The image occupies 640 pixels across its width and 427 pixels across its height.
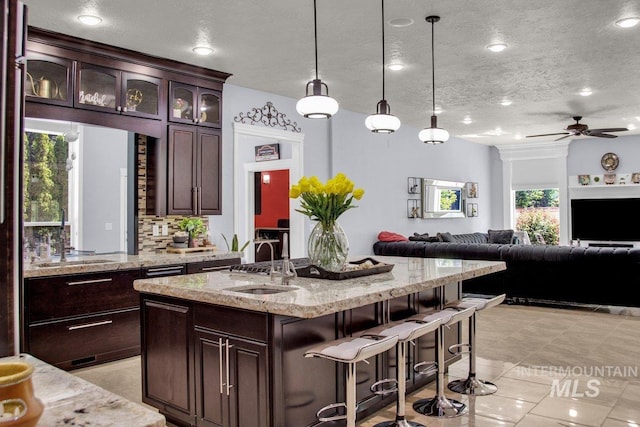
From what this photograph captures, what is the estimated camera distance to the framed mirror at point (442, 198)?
377 inches

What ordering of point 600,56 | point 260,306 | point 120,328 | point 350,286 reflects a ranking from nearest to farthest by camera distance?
1. point 260,306
2. point 350,286
3. point 120,328
4. point 600,56

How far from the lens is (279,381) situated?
246 centimetres

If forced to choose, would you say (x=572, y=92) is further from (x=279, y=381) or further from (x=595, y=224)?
(x=279, y=381)

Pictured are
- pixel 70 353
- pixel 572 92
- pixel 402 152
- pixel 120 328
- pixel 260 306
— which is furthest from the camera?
pixel 402 152

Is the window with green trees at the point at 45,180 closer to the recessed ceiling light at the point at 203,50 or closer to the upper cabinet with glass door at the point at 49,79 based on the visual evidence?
the upper cabinet with glass door at the point at 49,79

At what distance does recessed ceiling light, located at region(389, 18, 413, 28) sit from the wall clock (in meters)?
8.38

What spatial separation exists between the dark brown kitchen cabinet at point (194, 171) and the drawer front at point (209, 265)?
56 cm

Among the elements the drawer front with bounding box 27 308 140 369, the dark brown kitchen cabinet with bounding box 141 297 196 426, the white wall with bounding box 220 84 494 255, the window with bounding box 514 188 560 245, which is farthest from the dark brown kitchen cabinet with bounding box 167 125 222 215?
the window with bounding box 514 188 560 245

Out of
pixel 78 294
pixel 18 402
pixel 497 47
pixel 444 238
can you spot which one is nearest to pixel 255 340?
pixel 18 402

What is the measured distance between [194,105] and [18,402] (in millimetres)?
4902

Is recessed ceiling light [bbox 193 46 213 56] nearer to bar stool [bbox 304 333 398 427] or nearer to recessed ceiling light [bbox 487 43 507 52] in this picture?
recessed ceiling light [bbox 487 43 507 52]

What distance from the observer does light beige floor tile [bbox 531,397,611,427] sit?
3.16m

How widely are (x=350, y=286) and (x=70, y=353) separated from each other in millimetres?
2653

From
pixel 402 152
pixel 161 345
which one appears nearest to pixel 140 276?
pixel 161 345
